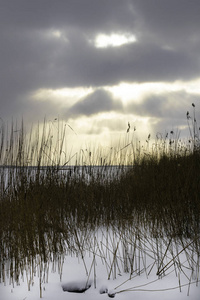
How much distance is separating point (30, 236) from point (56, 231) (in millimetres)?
309

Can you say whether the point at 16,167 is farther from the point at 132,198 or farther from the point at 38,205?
the point at 132,198

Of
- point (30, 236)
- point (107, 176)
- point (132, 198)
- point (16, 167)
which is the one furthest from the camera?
point (107, 176)

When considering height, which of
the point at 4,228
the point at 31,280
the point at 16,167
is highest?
the point at 16,167

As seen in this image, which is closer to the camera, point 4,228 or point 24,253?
point 24,253

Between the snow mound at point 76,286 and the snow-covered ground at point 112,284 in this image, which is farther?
the snow mound at point 76,286

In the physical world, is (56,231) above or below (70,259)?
above

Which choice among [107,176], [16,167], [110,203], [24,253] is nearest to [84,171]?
[107,176]

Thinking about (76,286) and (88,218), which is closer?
(76,286)

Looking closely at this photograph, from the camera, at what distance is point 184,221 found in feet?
10.7

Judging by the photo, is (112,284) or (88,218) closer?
(112,284)

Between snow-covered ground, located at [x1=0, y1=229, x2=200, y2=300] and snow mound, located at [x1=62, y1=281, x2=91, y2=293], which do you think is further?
snow mound, located at [x1=62, y1=281, x2=91, y2=293]

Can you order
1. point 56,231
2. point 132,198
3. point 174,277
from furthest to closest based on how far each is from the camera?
point 132,198 < point 56,231 < point 174,277

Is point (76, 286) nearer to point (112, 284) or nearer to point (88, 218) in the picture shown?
point (112, 284)

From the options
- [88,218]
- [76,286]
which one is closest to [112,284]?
[76,286]
